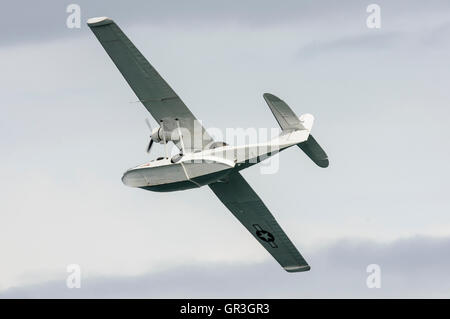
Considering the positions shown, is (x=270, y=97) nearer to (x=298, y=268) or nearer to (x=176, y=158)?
(x=176, y=158)

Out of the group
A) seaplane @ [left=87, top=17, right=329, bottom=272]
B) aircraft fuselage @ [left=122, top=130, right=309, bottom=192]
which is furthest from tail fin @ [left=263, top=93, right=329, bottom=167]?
aircraft fuselage @ [left=122, top=130, right=309, bottom=192]

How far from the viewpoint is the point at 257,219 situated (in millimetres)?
74000

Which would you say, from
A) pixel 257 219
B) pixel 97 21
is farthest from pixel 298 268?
pixel 97 21

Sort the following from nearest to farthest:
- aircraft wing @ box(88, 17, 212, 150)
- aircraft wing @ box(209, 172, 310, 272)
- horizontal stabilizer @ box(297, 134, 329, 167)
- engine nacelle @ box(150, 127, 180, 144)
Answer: aircraft wing @ box(88, 17, 212, 150), horizontal stabilizer @ box(297, 134, 329, 167), engine nacelle @ box(150, 127, 180, 144), aircraft wing @ box(209, 172, 310, 272)

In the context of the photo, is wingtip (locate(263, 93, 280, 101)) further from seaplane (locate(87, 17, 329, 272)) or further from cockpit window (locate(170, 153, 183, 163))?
cockpit window (locate(170, 153, 183, 163))

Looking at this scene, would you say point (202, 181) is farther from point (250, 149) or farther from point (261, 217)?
point (261, 217)

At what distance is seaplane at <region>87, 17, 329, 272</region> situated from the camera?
65.9 metres

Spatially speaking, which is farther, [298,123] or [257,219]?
[257,219]

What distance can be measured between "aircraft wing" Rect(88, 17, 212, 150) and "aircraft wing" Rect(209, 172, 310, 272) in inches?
170

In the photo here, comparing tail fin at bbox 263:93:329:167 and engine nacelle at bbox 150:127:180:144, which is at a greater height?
engine nacelle at bbox 150:127:180:144

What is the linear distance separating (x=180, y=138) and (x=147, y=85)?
339cm

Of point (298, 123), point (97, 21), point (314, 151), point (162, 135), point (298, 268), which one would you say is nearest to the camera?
point (97, 21)
